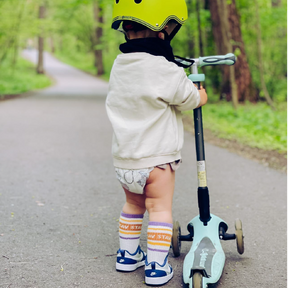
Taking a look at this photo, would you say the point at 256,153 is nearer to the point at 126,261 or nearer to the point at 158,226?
the point at 126,261

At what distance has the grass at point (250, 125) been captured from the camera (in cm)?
765

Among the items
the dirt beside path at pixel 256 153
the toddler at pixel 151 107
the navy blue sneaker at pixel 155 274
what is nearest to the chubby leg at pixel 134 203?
the toddler at pixel 151 107

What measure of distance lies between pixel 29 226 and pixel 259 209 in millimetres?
2105

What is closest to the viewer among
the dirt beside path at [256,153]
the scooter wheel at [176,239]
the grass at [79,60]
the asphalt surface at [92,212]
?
the asphalt surface at [92,212]

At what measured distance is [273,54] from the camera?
1485 cm

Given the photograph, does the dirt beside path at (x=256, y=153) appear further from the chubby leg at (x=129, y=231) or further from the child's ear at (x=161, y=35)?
the child's ear at (x=161, y=35)

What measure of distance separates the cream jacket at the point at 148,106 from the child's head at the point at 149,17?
17 centimetres

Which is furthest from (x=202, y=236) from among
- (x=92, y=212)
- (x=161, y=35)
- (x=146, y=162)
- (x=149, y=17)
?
(x=92, y=212)

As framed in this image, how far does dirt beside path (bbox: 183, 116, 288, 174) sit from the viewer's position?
20.3 feet

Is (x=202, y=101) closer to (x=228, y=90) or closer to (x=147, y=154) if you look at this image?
(x=147, y=154)

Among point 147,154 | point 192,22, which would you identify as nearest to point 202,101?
point 147,154

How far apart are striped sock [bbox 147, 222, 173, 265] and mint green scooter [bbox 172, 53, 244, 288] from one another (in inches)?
6.5

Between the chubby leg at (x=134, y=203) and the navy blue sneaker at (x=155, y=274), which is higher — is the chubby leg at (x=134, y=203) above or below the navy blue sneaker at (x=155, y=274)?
above

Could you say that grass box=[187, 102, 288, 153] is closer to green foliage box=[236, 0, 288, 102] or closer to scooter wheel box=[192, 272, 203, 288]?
green foliage box=[236, 0, 288, 102]
